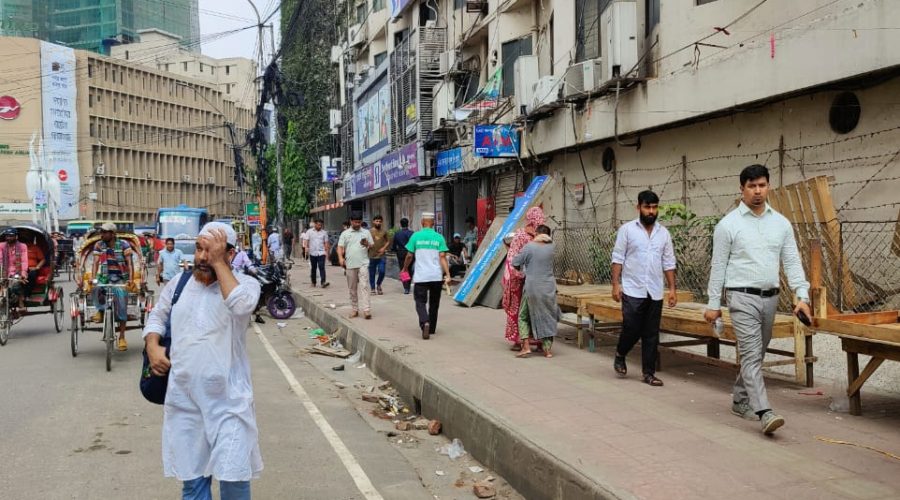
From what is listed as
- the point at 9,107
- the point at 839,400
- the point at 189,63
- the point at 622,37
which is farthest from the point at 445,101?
the point at 189,63

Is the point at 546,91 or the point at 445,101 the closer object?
the point at 546,91

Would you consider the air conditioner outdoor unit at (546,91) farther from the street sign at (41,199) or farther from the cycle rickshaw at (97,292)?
the street sign at (41,199)

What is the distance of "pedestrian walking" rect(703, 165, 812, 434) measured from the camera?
17.0 feet

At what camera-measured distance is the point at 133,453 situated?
5625mm

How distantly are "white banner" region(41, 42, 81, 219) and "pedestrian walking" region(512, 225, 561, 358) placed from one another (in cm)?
6585

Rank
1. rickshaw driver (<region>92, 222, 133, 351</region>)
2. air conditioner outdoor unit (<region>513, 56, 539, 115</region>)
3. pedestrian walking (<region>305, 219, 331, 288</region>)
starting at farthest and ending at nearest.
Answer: pedestrian walking (<region>305, 219, 331, 288</region>)
air conditioner outdoor unit (<region>513, 56, 539, 115</region>)
rickshaw driver (<region>92, 222, 133, 351</region>)

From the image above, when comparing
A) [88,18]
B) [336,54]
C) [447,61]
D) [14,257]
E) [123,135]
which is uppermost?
[88,18]

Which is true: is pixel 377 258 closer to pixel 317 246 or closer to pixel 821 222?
pixel 317 246

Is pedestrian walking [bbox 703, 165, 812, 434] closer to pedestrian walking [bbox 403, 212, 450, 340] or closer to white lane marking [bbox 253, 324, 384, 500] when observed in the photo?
white lane marking [bbox 253, 324, 384, 500]

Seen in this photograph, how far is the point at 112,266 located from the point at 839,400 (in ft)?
28.0

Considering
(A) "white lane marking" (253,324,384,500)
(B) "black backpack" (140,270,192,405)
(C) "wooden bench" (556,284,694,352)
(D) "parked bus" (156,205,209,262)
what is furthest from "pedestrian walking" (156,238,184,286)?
(D) "parked bus" (156,205,209,262)

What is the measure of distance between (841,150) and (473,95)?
14119 millimetres

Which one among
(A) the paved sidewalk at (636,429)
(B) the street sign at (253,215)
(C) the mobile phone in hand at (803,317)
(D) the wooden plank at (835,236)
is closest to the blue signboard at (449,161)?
(B) the street sign at (253,215)

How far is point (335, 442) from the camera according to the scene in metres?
6.12
